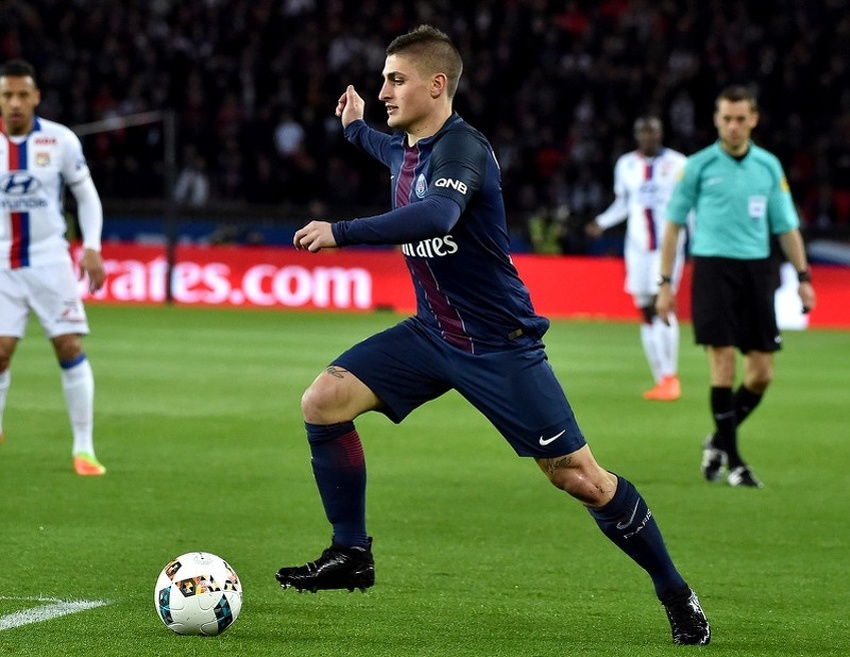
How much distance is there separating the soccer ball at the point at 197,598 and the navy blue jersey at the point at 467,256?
1.17 m

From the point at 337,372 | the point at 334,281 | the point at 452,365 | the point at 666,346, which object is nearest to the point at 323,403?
the point at 337,372

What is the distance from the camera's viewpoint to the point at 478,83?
25766mm

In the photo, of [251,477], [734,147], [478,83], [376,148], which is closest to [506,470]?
[251,477]

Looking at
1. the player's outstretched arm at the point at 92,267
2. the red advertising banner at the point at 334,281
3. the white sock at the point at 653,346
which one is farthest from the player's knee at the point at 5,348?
the red advertising banner at the point at 334,281

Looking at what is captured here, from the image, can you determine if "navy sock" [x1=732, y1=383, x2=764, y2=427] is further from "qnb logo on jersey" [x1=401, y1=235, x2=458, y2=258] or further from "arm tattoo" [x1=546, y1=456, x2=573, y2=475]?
"qnb logo on jersey" [x1=401, y1=235, x2=458, y2=258]

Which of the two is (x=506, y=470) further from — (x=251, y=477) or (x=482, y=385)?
(x=482, y=385)

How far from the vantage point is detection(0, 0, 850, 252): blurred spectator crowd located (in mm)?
24266

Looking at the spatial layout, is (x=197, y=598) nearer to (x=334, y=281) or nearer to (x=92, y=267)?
(x=92, y=267)

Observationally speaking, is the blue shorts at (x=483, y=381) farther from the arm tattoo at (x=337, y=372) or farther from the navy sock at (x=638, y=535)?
the navy sock at (x=638, y=535)

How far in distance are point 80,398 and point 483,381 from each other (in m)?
4.17

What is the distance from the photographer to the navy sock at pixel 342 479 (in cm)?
544

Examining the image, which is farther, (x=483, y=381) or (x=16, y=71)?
(x=16, y=71)

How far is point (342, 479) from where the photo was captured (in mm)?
5461

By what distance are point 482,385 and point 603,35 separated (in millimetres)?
21344
